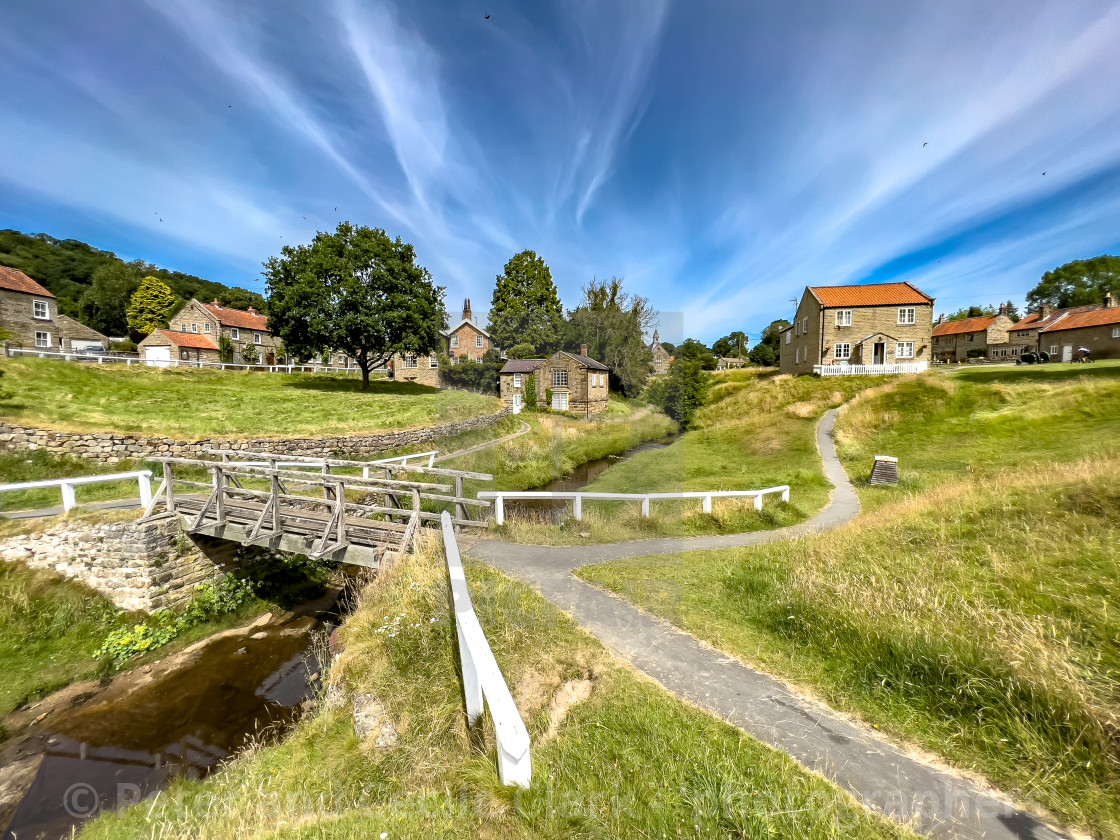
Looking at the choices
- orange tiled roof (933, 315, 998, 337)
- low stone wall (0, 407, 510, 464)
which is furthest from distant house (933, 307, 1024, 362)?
low stone wall (0, 407, 510, 464)

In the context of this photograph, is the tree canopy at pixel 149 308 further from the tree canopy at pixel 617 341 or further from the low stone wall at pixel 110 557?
the tree canopy at pixel 617 341

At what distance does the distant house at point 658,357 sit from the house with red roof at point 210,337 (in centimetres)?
4948

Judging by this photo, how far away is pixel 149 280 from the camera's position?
59.4 m

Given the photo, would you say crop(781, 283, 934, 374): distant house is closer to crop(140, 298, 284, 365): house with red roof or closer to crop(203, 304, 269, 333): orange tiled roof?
crop(140, 298, 284, 365): house with red roof

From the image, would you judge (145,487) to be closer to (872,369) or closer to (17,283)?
(17,283)

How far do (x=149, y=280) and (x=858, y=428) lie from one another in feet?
278

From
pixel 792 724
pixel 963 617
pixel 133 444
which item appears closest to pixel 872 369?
pixel 963 617

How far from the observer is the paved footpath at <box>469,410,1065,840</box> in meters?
2.88

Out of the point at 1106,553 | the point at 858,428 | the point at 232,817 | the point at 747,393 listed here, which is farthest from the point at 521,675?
the point at 747,393

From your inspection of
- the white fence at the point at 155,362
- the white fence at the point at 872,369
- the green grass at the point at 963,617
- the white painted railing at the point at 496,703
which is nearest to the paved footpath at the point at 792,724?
the green grass at the point at 963,617

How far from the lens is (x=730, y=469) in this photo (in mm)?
20734

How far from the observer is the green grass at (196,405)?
1634cm

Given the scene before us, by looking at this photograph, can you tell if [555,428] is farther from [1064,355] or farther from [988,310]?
[988,310]

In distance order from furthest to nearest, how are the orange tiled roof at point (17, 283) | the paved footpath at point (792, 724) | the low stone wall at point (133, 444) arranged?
the orange tiled roof at point (17, 283) < the low stone wall at point (133, 444) < the paved footpath at point (792, 724)
